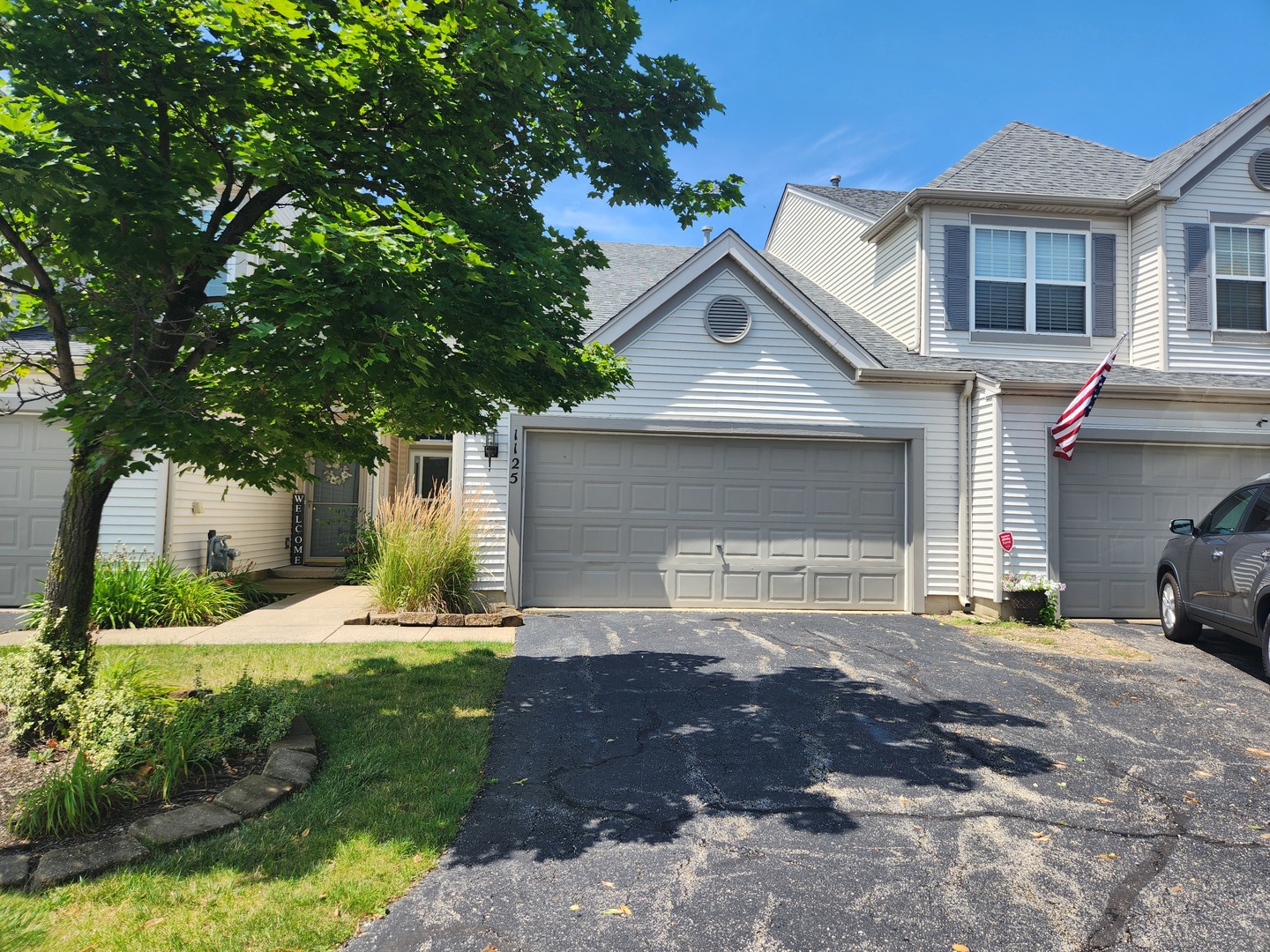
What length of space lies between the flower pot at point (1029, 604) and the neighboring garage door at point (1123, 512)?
734 millimetres

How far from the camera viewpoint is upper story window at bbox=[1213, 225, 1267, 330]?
37.4 ft

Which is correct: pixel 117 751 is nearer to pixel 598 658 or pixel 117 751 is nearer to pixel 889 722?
pixel 598 658

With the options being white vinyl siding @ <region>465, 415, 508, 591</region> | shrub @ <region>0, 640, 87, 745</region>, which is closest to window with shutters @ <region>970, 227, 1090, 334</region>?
white vinyl siding @ <region>465, 415, 508, 591</region>

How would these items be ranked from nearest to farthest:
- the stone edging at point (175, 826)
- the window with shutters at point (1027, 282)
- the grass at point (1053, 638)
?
the stone edging at point (175, 826) < the grass at point (1053, 638) < the window with shutters at point (1027, 282)

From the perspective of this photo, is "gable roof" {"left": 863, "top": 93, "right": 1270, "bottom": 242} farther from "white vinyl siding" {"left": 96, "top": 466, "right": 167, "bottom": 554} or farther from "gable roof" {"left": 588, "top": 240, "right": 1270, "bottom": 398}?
"white vinyl siding" {"left": 96, "top": 466, "right": 167, "bottom": 554}

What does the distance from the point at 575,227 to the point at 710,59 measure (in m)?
2.09

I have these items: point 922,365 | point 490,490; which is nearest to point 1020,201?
point 922,365

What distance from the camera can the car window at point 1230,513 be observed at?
742 centimetres

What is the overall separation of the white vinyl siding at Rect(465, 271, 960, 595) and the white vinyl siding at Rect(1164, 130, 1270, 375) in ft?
12.0

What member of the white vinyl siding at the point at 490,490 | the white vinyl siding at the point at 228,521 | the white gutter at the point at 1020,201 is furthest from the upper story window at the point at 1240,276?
the white vinyl siding at the point at 228,521

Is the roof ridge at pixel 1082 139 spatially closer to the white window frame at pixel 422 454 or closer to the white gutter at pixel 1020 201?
the white gutter at pixel 1020 201

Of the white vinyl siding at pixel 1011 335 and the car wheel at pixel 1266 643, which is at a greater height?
the white vinyl siding at pixel 1011 335

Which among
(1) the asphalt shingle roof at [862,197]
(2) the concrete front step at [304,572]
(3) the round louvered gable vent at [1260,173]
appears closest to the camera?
(3) the round louvered gable vent at [1260,173]

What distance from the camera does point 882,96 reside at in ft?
32.7
